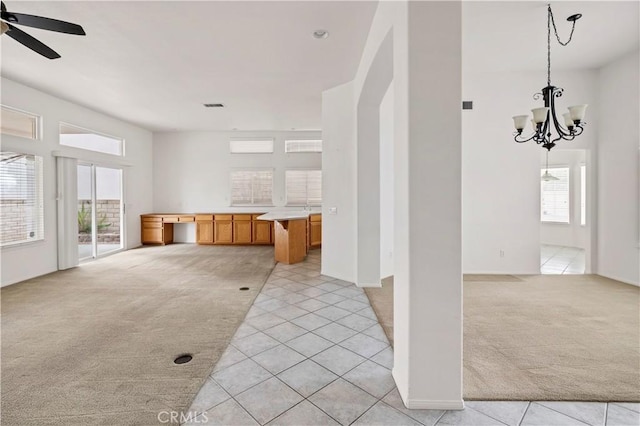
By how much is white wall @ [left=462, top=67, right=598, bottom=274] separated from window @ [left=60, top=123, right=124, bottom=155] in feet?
24.6

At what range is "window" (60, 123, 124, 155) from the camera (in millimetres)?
5730

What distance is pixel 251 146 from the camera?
852cm

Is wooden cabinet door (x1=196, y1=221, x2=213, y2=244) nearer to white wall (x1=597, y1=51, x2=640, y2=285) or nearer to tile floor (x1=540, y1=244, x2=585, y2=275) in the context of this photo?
tile floor (x1=540, y1=244, x2=585, y2=275)

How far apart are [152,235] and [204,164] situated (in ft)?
7.94

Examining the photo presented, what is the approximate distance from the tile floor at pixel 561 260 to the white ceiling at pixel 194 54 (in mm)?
5083

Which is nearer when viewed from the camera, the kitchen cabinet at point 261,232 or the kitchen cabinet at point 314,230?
the kitchen cabinet at point 314,230

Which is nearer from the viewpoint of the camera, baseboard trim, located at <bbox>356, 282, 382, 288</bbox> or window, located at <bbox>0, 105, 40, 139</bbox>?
baseboard trim, located at <bbox>356, 282, 382, 288</bbox>

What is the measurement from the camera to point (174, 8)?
2803 millimetres

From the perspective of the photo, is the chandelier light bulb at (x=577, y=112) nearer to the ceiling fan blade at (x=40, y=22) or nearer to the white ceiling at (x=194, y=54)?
the white ceiling at (x=194, y=54)

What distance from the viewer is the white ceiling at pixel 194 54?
2.85m

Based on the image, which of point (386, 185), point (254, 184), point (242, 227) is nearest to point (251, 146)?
point (254, 184)

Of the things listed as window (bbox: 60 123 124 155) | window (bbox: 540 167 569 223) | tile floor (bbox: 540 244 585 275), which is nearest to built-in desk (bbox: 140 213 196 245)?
window (bbox: 60 123 124 155)

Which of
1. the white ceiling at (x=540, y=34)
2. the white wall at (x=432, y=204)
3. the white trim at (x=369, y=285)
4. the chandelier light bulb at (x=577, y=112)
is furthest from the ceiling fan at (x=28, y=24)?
the chandelier light bulb at (x=577, y=112)

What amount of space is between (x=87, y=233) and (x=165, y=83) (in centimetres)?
386
